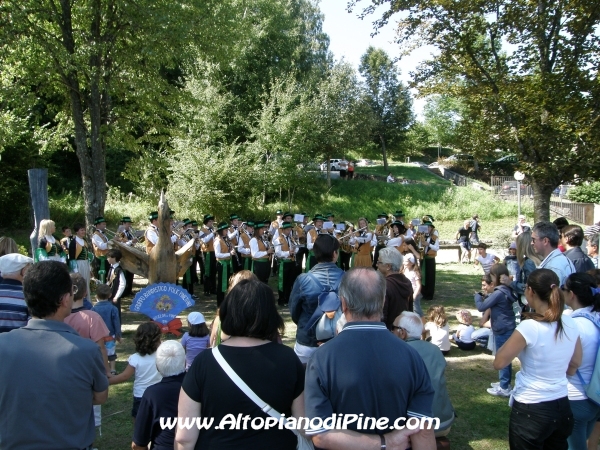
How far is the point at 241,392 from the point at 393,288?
2702 millimetres

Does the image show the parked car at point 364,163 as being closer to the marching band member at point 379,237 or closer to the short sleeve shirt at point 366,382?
the marching band member at point 379,237

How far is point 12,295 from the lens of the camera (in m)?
4.10

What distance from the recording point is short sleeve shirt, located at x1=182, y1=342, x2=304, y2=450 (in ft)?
7.98

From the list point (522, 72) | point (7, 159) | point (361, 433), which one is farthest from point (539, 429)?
point (7, 159)

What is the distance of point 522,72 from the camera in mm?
13188

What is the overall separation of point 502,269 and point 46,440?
17.0ft

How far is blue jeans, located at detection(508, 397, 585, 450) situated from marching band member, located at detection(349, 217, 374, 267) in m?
10.2

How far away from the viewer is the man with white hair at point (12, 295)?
406cm

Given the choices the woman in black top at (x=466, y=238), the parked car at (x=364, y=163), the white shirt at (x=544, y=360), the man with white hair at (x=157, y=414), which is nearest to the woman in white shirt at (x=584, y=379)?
the white shirt at (x=544, y=360)

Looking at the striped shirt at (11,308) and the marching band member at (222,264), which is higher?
the striped shirt at (11,308)

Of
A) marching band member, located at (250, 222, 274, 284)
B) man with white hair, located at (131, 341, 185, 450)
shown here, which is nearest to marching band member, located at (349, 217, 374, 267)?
marching band member, located at (250, 222, 274, 284)

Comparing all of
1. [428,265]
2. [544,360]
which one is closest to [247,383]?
[544,360]

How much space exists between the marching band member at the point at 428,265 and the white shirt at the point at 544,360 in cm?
867

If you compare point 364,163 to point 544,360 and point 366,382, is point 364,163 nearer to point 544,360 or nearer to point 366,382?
point 544,360
